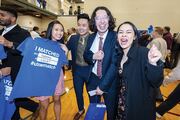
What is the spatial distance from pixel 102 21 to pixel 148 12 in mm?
10776

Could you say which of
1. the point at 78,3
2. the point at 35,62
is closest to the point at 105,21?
the point at 35,62

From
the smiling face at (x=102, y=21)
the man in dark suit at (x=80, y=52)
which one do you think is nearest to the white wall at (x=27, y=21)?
the man in dark suit at (x=80, y=52)

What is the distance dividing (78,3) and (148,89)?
1971 centimetres

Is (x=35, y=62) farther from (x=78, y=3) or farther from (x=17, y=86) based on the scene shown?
(x=78, y=3)

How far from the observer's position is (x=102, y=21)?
8.62 feet

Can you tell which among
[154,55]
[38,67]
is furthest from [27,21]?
[154,55]

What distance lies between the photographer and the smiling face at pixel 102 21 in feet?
8.62

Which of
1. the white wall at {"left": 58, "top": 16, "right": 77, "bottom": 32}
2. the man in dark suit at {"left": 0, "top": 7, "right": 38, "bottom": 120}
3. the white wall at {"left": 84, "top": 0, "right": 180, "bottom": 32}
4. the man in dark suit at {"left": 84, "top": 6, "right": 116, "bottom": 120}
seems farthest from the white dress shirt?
the white wall at {"left": 58, "top": 16, "right": 77, "bottom": 32}

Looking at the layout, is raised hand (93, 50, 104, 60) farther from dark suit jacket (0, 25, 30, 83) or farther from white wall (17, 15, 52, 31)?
white wall (17, 15, 52, 31)

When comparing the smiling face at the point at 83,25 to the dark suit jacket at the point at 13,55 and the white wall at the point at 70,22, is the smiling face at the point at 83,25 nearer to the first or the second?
the dark suit jacket at the point at 13,55

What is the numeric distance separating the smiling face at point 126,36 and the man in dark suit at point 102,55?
0.47 m

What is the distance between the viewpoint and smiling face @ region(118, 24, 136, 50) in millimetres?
2100

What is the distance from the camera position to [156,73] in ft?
5.86

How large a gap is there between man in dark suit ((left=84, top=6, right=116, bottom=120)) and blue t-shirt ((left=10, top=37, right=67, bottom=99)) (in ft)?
1.20
